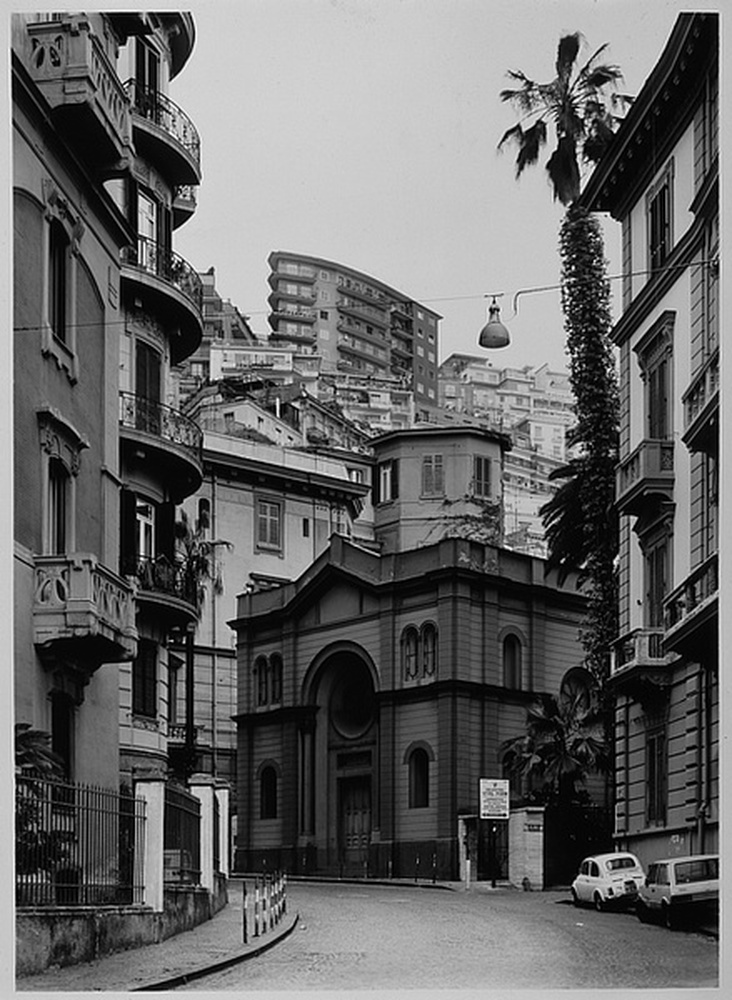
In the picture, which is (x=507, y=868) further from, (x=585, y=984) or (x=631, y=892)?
(x=585, y=984)

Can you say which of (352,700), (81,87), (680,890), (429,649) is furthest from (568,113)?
(352,700)

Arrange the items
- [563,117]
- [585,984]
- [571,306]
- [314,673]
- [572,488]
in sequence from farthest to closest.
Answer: [314,673]
[572,488]
[571,306]
[563,117]
[585,984]

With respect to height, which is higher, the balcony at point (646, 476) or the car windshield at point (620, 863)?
the balcony at point (646, 476)

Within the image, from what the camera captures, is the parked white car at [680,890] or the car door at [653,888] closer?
the parked white car at [680,890]

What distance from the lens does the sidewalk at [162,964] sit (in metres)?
17.1

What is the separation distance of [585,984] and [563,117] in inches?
356

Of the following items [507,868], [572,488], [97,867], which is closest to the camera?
[97,867]

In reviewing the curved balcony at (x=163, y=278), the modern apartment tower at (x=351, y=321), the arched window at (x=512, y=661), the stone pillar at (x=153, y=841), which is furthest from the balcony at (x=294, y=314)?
the arched window at (x=512, y=661)

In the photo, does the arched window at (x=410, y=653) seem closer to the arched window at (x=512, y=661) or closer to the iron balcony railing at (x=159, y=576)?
the arched window at (x=512, y=661)

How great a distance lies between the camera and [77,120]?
20797mm

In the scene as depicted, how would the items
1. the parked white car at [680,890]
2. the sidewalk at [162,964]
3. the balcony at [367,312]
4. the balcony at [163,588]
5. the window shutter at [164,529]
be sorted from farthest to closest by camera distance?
the window shutter at [164,529], the balcony at [163,588], the balcony at [367,312], the parked white car at [680,890], the sidewalk at [162,964]

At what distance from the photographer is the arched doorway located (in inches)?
1601

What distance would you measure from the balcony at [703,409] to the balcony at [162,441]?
23.0 feet

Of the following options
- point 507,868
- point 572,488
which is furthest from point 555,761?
point 572,488
